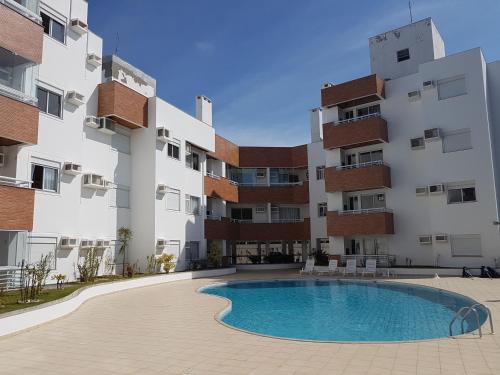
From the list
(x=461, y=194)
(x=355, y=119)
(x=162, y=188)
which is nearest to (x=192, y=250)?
(x=162, y=188)

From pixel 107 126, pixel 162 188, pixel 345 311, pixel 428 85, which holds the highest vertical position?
pixel 428 85

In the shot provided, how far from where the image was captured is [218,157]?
1261 inches

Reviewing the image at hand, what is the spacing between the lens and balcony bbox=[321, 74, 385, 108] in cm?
2733

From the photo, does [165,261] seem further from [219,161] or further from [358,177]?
[358,177]

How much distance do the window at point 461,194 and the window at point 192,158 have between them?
16343mm

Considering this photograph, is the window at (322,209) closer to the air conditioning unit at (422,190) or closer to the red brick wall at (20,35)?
the air conditioning unit at (422,190)

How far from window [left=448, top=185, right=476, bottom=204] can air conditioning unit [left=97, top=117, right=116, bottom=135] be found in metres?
19.5

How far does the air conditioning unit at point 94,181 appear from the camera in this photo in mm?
20562

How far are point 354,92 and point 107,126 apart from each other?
15.9 m

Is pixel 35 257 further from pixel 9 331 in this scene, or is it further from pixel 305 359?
pixel 305 359

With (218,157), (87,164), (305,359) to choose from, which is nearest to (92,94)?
(87,164)

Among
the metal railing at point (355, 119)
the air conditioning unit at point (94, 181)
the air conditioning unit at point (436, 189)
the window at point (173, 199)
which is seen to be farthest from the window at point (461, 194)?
the air conditioning unit at point (94, 181)

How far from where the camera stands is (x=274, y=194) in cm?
3462

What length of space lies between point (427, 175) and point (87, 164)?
63.9 feet
